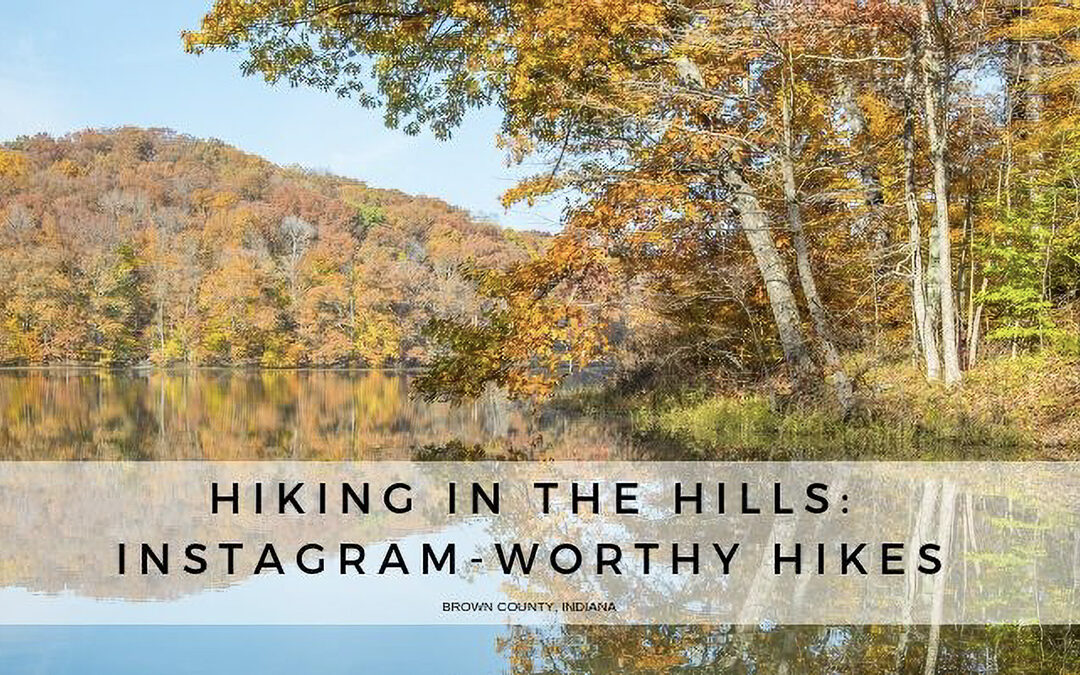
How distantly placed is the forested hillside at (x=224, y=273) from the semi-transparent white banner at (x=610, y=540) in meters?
39.9

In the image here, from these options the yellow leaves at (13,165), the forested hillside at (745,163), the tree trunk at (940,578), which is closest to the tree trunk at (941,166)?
the forested hillside at (745,163)

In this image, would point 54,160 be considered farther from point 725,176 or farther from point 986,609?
point 986,609

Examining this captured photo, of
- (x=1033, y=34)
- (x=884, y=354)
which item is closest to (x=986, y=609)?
(x=884, y=354)

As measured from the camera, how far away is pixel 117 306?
2203 inches

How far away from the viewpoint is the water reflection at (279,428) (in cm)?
1275

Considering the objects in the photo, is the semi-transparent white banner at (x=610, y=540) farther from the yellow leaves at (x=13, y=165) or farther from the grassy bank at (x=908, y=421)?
the yellow leaves at (x=13, y=165)

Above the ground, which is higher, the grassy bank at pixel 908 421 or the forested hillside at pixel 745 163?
the forested hillside at pixel 745 163

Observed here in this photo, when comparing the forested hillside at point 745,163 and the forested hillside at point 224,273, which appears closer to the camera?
the forested hillside at point 745,163

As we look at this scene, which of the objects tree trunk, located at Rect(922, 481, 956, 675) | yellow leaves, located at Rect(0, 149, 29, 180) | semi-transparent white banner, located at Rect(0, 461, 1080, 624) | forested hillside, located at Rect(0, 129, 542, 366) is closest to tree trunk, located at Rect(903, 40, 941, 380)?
semi-transparent white banner, located at Rect(0, 461, 1080, 624)

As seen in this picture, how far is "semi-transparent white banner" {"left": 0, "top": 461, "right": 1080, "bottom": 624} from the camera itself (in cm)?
462

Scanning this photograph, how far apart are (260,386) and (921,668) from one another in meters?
32.1

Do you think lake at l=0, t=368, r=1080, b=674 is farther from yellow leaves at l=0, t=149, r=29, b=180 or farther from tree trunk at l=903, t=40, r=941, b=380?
yellow leaves at l=0, t=149, r=29, b=180

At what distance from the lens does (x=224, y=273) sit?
2345 inches

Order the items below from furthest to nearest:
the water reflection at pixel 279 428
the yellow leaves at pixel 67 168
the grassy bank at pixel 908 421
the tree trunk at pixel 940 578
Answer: the yellow leaves at pixel 67 168, the water reflection at pixel 279 428, the grassy bank at pixel 908 421, the tree trunk at pixel 940 578
